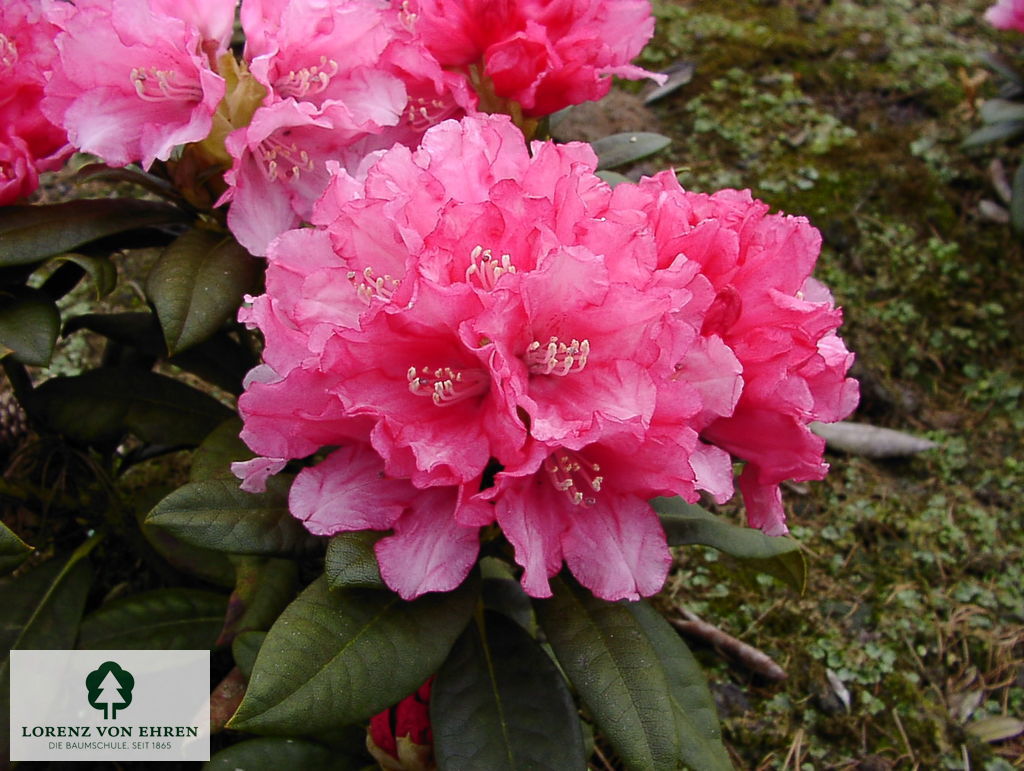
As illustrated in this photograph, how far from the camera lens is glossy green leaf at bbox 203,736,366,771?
1295mm

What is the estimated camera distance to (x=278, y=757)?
4.39 ft

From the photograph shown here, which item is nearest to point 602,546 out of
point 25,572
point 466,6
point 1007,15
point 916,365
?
point 466,6

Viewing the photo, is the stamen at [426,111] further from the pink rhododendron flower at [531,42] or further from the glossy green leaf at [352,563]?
the glossy green leaf at [352,563]

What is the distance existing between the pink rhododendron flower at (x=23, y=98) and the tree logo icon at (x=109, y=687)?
681mm

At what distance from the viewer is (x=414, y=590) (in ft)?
3.38

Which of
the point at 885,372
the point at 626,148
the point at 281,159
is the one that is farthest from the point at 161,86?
the point at 885,372

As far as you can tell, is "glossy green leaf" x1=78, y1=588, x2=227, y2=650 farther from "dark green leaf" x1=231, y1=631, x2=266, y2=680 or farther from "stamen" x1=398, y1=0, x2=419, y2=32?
"stamen" x1=398, y1=0, x2=419, y2=32

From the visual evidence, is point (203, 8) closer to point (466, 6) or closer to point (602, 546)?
point (466, 6)

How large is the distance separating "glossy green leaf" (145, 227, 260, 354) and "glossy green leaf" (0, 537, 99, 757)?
0.54 meters

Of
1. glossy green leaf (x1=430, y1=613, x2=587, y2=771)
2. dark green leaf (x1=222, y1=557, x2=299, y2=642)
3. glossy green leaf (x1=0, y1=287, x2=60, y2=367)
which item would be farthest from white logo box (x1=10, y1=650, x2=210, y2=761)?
glossy green leaf (x1=0, y1=287, x2=60, y2=367)

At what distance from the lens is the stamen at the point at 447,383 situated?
100 centimetres

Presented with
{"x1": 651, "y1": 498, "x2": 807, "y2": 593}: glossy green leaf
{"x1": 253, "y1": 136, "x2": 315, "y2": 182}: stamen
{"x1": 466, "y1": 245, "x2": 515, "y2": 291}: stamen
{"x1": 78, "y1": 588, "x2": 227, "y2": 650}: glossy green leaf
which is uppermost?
{"x1": 466, "y1": 245, "x2": 515, "y2": 291}: stamen

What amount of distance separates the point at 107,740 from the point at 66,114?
2.82ft

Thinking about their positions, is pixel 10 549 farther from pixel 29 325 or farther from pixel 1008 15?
pixel 1008 15
